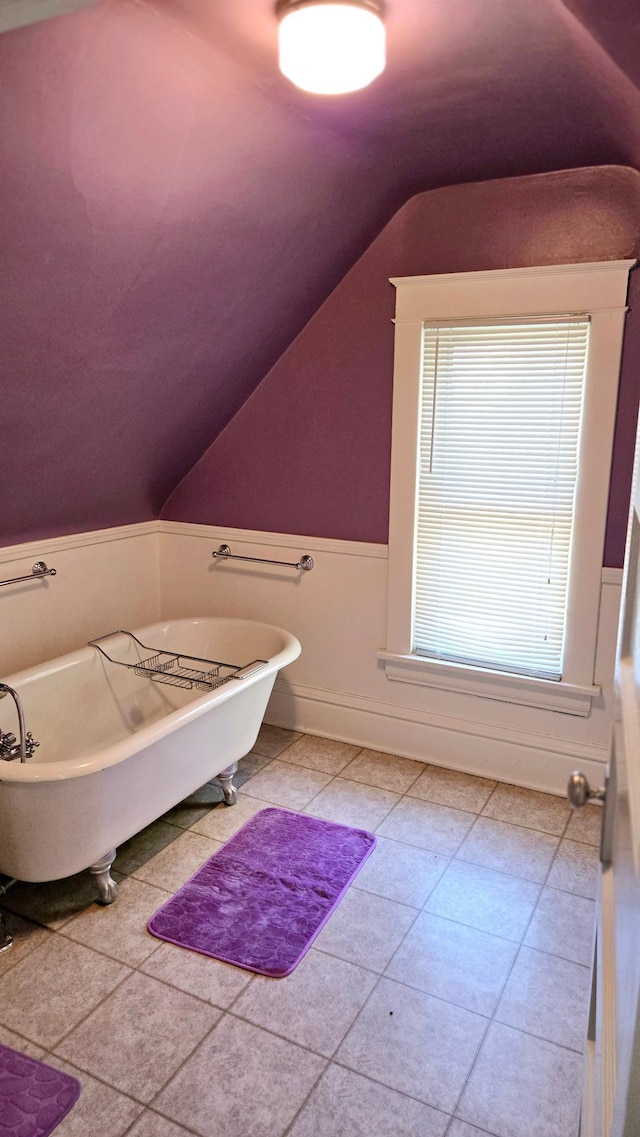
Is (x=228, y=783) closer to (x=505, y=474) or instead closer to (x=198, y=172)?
(x=505, y=474)

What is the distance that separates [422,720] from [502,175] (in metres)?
2.19

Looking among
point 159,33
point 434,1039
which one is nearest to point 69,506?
point 159,33

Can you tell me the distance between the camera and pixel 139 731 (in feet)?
7.88

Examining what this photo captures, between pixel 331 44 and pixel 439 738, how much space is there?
101 inches

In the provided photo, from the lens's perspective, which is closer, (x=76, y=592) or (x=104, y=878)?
(x=104, y=878)

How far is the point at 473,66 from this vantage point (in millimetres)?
1753

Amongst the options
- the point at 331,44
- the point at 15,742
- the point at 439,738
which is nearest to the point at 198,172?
the point at 331,44

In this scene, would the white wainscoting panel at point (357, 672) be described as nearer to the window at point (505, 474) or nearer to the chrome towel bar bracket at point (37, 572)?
the window at point (505, 474)

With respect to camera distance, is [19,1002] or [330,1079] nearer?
[330,1079]

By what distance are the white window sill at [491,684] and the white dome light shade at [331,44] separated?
7.06 ft

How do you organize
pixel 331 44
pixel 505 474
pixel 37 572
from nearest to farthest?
pixel 331 44
pixel 505 474
pixel 37 572

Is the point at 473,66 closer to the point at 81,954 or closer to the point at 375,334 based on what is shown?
the point at 375,334

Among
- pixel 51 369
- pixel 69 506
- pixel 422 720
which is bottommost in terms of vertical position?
pixel 422 720

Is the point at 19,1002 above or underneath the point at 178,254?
underneath
